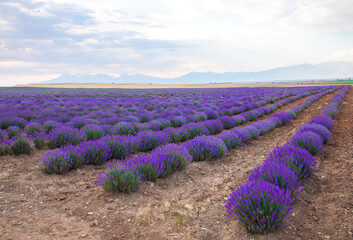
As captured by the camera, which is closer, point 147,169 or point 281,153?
point 147,169

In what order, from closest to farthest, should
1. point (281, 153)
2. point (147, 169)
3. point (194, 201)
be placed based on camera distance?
point (194, 201)
point (147, 169)
point (281, 153)

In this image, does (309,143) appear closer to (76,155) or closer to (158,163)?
(158,163)

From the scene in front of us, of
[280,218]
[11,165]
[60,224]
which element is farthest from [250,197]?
[11,165]

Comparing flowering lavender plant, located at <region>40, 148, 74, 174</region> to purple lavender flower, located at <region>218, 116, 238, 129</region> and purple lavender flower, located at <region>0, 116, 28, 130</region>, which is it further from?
purple lavender flower, located at <region>218, 116, 238, 129</region>

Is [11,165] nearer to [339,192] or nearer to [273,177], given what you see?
[273,177]

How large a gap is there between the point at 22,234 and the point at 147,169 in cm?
180

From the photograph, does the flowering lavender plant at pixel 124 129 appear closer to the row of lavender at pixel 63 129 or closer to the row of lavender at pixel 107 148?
the row of lavender at pixel 63 129

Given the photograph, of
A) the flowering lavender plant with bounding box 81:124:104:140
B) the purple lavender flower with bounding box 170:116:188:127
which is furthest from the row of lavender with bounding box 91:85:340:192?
→ the purple lavender flower with bounding box 170:116:188:127

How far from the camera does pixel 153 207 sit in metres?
3.13

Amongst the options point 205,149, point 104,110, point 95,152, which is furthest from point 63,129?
point 104,110

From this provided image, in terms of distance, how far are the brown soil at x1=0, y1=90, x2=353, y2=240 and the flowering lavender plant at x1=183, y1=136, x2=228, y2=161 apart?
48 centimetres

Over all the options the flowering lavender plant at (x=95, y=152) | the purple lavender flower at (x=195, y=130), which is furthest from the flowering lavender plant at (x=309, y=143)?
the flowering lavender plant at (x=95, y=152)

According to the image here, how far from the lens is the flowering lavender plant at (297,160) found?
3703mm

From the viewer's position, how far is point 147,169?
3805 mm
